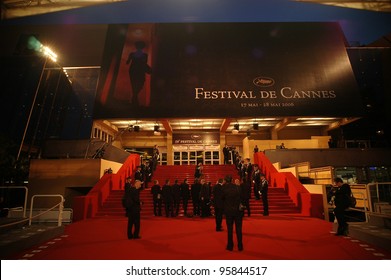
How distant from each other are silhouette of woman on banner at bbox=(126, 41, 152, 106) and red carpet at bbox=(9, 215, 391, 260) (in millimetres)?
11139

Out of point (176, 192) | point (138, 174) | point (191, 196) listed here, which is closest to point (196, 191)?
point (176, 192)

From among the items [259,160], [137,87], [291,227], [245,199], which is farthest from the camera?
[137,87]

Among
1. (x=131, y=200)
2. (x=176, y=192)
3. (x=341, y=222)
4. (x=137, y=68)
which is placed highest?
(x=137, y=68)

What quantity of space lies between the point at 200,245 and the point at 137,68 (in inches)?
580

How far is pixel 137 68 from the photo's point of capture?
17.0 m

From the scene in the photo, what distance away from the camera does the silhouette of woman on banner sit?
641 inches

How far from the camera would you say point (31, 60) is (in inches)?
674

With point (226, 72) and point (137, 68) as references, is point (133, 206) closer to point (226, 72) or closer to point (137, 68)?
point (226, 72)

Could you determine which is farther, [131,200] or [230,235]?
[131,200]

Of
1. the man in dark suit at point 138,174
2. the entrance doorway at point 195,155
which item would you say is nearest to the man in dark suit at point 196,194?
the man in dark suit at point 138,174

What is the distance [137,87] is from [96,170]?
6.64m
